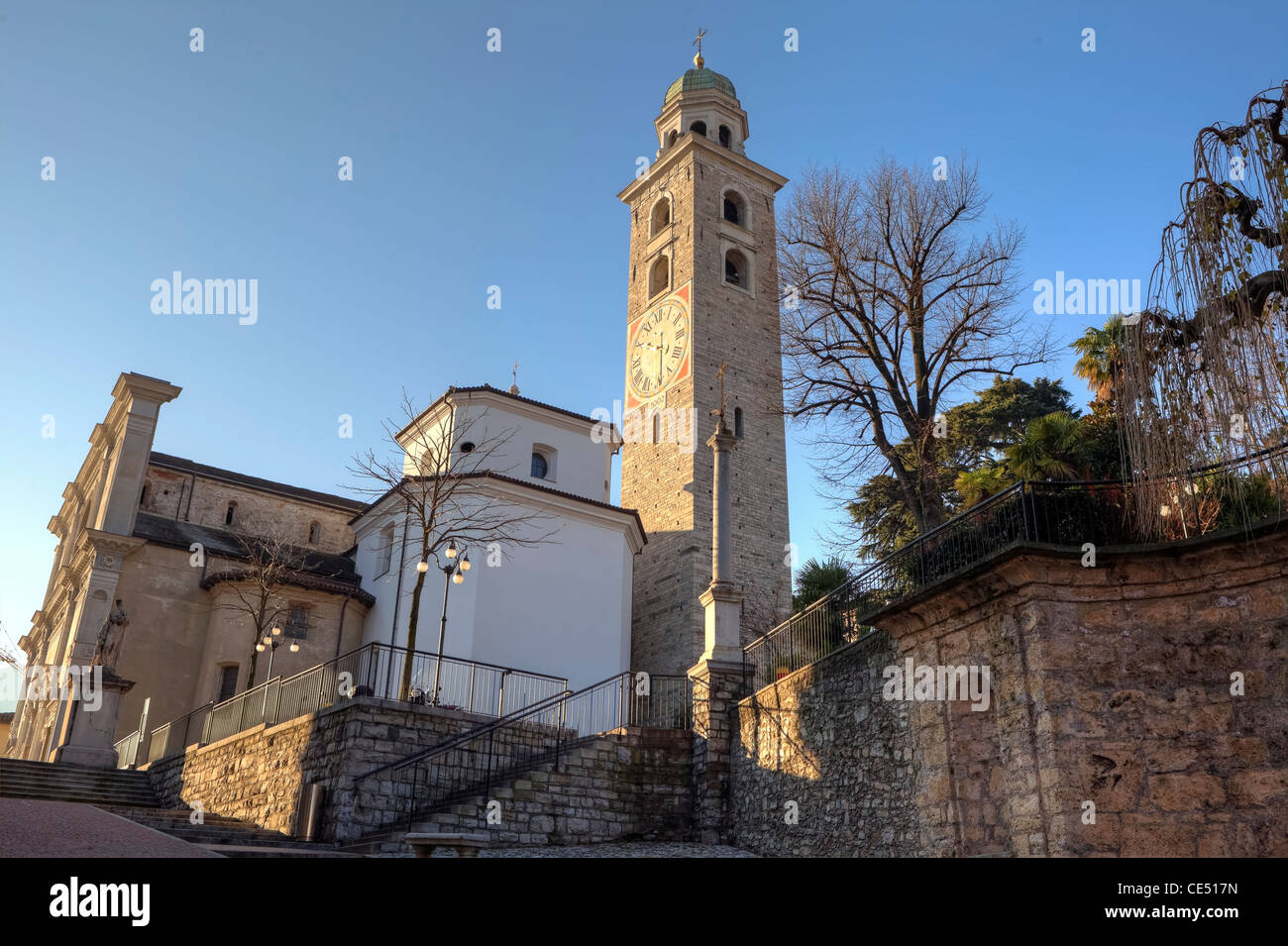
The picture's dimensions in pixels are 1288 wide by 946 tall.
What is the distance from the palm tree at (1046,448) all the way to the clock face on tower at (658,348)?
1854 centimetres

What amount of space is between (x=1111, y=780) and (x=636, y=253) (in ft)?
111

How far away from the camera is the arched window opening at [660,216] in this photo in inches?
1593

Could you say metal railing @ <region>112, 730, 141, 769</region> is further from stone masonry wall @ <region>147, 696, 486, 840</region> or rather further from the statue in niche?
stone masonry wall @ <region>147, 696, 486, 840</region>

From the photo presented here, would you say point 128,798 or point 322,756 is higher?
point 322,756

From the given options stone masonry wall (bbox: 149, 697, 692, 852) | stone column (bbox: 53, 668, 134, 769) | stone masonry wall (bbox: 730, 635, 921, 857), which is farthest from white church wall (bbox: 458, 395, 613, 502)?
stone masonry wall (bbox: 730, 635, 921, 857)

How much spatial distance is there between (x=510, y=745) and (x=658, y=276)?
2639 centimetres

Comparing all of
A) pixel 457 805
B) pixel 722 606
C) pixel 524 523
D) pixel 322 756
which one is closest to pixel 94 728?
pixel 322 756

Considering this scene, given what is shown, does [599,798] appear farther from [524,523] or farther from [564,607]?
[524,523]

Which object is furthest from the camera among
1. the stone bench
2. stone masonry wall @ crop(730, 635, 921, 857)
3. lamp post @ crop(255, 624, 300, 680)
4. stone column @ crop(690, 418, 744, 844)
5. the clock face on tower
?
the clock face on tower

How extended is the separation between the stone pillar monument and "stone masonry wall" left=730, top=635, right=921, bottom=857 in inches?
12.3

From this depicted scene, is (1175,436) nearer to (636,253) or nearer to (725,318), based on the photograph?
(725,318)

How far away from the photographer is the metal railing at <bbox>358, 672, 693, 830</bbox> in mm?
15234

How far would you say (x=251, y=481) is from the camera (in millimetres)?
33406
